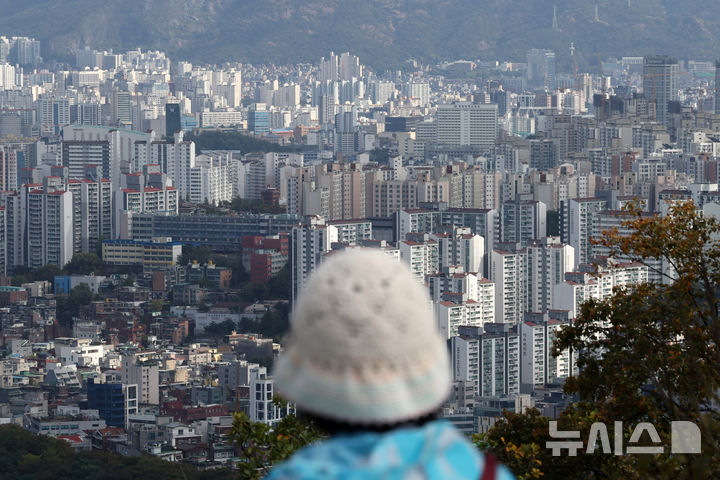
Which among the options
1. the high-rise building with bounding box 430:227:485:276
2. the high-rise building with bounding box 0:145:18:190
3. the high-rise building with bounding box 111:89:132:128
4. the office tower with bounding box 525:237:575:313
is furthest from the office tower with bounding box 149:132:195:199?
the high-rise building with bounding box 111:89:132:128

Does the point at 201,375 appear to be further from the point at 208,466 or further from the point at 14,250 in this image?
the point at 14,250

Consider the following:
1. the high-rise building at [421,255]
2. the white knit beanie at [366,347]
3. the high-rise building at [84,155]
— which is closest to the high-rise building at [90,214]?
the high-rise building at [84,155]

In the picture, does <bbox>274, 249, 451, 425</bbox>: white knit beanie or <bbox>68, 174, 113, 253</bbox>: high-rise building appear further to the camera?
<bbox>68, 174, 113, 253</bbox>: high-rise building

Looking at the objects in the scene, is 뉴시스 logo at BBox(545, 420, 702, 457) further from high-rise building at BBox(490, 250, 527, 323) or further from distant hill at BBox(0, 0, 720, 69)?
distant hill at BBox(0, 0, 720, 69)

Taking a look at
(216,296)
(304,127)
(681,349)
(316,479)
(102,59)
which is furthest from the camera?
(102,59)

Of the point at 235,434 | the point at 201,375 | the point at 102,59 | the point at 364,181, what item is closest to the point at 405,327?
the point at 235,434

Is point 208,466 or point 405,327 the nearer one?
point 405,327

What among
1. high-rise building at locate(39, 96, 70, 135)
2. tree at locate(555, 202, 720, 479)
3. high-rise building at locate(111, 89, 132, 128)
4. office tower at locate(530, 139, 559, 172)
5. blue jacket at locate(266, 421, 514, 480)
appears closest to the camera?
blue jacket at locate(266, 421, 514, 480)

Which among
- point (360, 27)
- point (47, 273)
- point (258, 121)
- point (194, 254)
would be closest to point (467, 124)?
point (258, 121)
